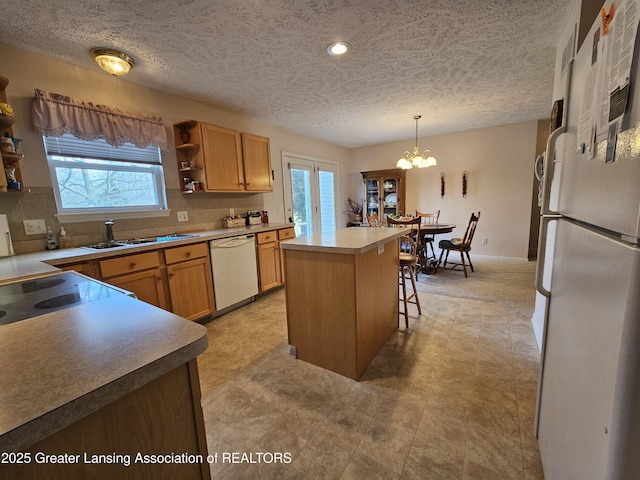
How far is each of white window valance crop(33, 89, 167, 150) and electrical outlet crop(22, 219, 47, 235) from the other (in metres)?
0.70

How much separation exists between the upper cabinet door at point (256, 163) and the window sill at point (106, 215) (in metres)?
1.07

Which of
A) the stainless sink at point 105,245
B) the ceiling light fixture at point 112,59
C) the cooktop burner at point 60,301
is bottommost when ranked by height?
the cooktop burner at point 60,301

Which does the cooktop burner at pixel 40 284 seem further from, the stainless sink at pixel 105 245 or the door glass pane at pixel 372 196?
the door glass pane at pixel 372 196

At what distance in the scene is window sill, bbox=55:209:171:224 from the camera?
2.30 meters

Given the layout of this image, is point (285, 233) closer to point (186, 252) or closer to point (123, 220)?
point (186, 252)

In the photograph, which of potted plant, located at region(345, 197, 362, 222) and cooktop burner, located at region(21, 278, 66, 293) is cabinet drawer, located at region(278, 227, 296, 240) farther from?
potted plant, located at region(345, 197, 362, 222)

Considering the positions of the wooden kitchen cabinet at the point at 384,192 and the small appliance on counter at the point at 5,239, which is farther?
the wooden kitchen cabinet at the point at 384,192

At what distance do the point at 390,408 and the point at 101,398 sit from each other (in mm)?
1574

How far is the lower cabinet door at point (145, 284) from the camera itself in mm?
2131

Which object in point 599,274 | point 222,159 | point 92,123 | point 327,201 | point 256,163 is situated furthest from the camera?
point 327,201

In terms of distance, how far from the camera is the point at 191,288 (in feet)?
8.58

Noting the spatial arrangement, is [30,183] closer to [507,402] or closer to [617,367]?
[617,367]

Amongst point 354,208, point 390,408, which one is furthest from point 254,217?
point 354,208

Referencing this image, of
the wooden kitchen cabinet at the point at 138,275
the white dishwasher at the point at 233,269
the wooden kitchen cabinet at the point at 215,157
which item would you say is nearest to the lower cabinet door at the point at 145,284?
the wooden kitchen cabinet at the point at 138,275
